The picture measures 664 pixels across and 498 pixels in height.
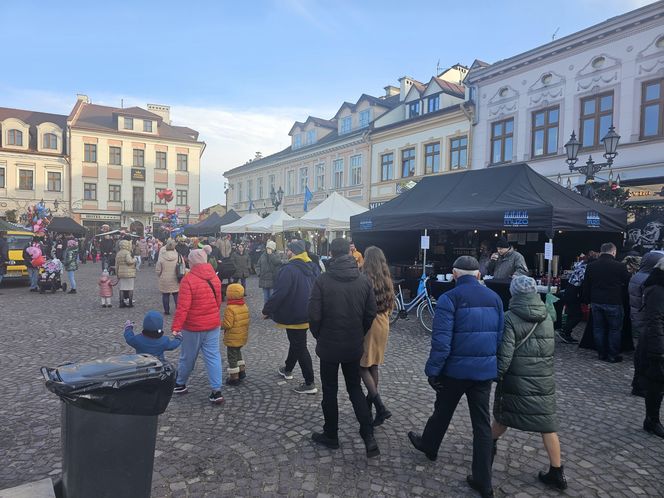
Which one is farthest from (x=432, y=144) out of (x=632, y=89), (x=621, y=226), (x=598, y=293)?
(x=598, y=293)

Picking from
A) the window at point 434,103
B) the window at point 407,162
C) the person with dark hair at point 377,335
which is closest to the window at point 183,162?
the window at point 407,162

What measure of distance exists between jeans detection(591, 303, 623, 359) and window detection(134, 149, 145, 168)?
140 ft

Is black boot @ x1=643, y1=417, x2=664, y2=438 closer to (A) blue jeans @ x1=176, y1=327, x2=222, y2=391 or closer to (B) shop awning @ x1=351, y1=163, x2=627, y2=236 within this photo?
(A) blue jeans @ x1=176, y1=327, x2=222, y2=391

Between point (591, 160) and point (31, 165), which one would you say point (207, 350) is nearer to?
point (591, 160)

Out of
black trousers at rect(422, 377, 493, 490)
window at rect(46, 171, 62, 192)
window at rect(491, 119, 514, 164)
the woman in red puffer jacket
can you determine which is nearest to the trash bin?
the woman in red puffer jacket

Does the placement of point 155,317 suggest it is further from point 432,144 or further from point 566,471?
point 432,144

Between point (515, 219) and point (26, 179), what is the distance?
43.0 m

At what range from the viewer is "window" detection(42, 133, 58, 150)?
39031mm

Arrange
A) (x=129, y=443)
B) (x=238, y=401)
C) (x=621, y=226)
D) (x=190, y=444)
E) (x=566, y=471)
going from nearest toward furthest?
(x=129, y=443) < (x=566, y=471) < (x=190, y=444) < (x=238, y=401) < (x=621, y=226)

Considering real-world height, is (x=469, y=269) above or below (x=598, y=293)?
above

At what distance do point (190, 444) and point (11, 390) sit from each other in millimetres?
2716

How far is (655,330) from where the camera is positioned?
4.14 meters

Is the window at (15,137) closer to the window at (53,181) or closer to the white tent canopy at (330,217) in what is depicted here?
the window at (53,181)

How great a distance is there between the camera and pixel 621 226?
9.44 meters
